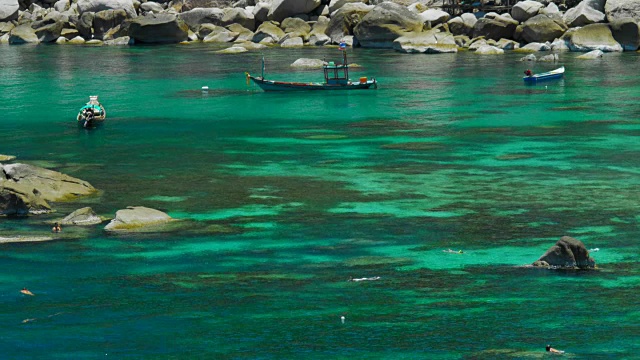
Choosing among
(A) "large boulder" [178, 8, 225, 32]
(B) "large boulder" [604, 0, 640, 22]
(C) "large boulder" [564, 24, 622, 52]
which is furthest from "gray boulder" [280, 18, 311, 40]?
(B) "large boulder" [604, 0, 640, 22]

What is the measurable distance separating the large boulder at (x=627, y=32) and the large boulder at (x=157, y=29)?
44.4 meters

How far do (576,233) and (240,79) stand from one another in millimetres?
46948

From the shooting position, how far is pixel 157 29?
10725 centimetres

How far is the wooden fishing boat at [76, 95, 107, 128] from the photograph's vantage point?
51.4 metres

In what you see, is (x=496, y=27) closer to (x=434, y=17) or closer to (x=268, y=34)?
(x=434, y=17)

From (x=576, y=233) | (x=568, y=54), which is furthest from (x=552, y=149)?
(x=568, y=54)

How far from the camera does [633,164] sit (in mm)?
40156

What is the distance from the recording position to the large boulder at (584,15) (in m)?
90.4

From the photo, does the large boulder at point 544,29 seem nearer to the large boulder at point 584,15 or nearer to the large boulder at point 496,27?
the large boulder at point 584,15

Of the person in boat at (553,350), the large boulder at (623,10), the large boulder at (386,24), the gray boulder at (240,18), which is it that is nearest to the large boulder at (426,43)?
the large boulder at (386,24)

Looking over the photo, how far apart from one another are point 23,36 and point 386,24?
42.3 m

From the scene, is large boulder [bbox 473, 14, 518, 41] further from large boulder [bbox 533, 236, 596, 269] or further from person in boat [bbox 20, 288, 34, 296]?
person in boat [bbox 20, 288, 34, 296]

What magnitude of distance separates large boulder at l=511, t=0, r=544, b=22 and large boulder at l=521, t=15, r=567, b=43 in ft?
8.22

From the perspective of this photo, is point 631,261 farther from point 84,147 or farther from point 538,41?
point 538,41
